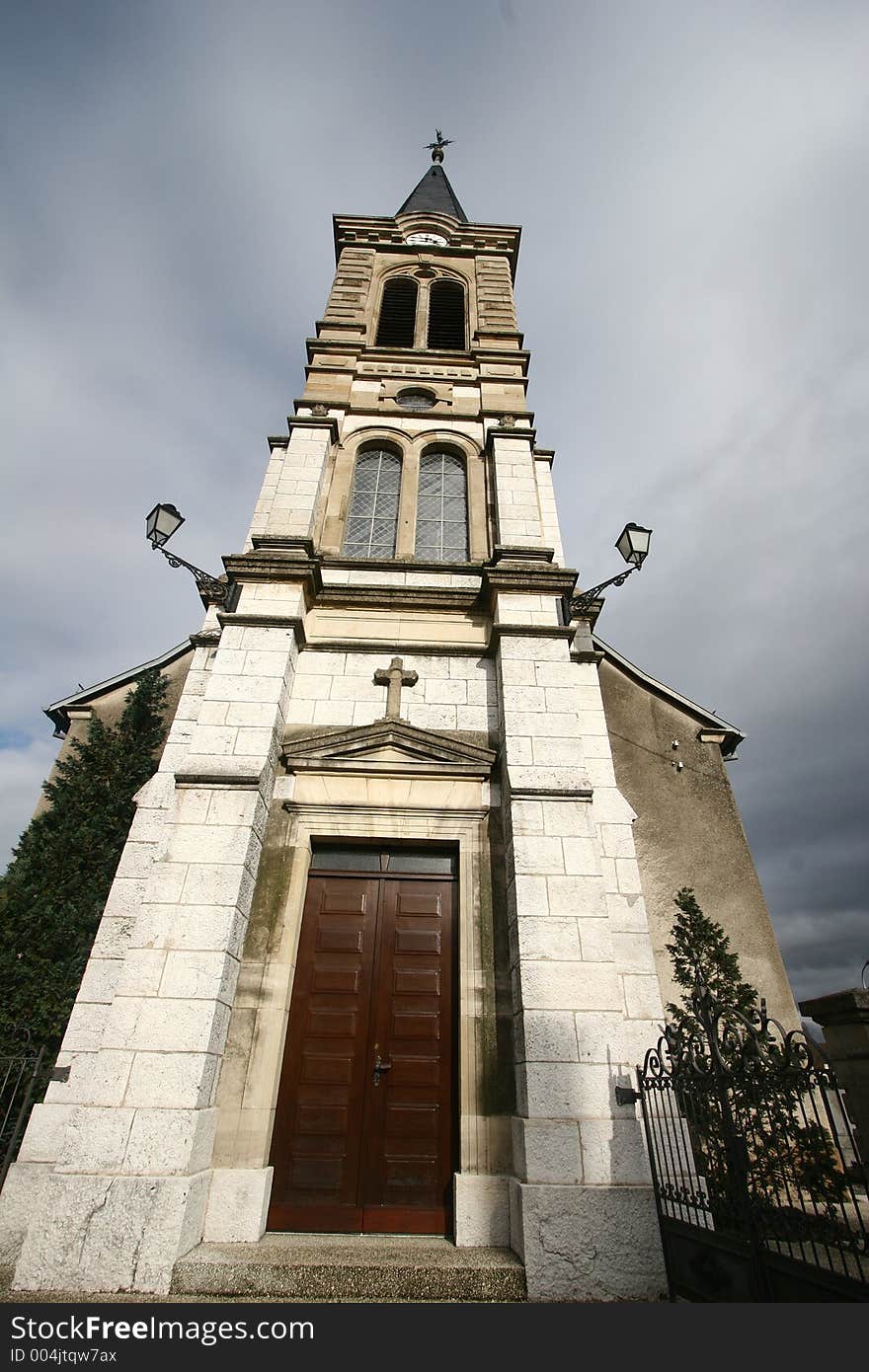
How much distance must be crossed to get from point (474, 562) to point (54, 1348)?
25.3 feet

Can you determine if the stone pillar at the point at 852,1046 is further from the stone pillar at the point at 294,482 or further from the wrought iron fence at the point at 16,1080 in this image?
the stone pillar at the point at 294,482

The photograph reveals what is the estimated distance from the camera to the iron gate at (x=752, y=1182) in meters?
3.22

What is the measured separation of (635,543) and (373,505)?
4.06 m

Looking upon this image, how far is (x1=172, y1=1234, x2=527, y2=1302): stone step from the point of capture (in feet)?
Result: 13.0

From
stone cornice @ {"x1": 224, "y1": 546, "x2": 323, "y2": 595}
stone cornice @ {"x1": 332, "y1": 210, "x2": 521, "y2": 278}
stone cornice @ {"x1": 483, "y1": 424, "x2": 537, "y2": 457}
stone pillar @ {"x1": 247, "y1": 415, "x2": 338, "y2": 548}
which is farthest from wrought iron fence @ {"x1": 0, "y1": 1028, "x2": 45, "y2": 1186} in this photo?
stone cornice @ {"x1": 332, "y1": 210, "x2": 521, "y2": 278}

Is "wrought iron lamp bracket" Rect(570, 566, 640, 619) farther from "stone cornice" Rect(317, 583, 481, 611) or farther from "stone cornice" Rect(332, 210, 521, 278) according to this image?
"stone cornice" Rect(332, 210, 521, 278)

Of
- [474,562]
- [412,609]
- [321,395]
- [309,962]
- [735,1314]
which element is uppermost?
[321,395]

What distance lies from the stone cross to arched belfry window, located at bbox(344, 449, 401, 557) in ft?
7.95

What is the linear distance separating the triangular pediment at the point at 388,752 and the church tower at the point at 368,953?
0.10 feet

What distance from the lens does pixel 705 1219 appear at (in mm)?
→ 4453

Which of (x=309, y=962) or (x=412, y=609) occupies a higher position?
(x=412, y=609)

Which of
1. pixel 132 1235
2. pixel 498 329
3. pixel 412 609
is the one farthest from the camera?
pixel 498 329

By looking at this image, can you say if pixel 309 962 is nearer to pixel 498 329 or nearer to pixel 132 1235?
pixel 132 1235

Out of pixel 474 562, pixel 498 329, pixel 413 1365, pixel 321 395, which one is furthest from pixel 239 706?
pixel 498 329
